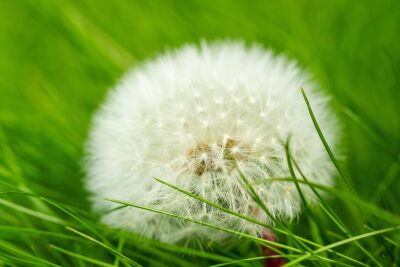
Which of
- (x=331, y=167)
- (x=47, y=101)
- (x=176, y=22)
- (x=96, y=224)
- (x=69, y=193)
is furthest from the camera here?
(x=176, y=22)

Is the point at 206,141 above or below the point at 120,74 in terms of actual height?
below

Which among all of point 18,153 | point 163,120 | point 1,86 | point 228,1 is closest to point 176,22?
point 228,1

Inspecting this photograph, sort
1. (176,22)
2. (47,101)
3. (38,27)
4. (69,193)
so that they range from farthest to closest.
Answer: (38,27)
(176,22)
(47,101)
(69,193)

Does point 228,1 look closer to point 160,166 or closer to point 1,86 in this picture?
point 1,86

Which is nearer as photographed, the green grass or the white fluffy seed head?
the white fluffy seed head

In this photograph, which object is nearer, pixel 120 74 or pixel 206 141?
pixel 206 141
